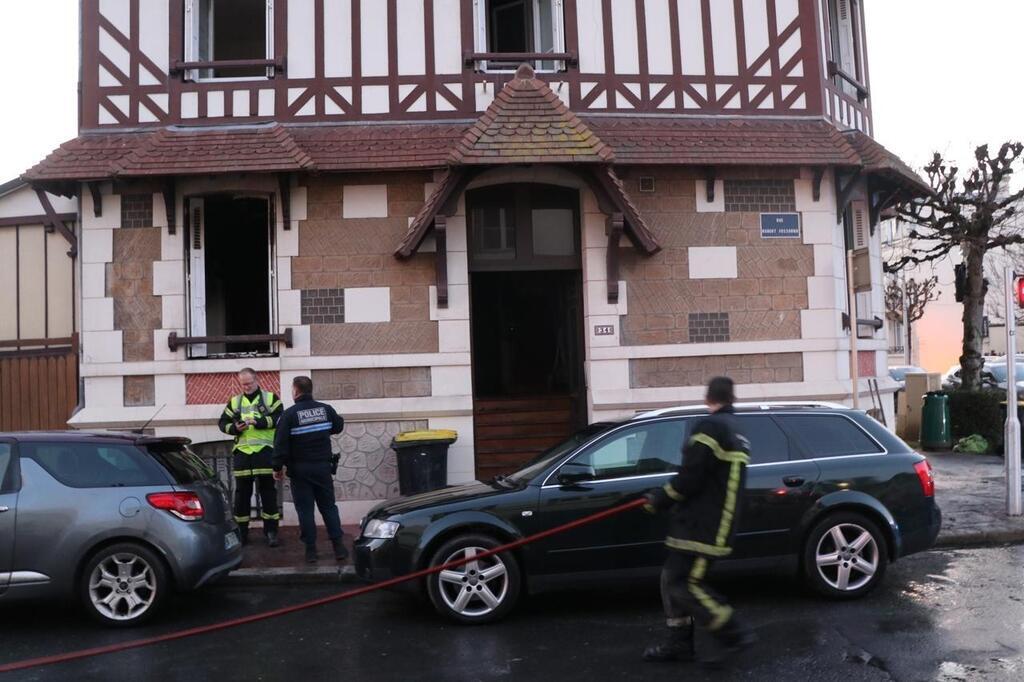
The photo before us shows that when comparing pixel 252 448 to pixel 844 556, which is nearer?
pixel 844 556

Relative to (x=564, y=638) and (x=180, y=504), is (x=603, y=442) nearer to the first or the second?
(x=564, y=638)

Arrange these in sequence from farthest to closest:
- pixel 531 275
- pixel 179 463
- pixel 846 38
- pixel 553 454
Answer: pixel 846 38 → pixel 531 275 → pixel 179 463 → pixel 553 454

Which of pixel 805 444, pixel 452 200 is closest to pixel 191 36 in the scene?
pixel 452 200

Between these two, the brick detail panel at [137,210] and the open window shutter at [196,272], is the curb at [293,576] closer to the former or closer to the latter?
the open window shutter at [196,272]

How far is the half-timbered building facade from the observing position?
449 inches

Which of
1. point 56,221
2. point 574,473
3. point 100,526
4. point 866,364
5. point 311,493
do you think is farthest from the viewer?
point 866,364

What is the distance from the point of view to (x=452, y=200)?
37.0 ft

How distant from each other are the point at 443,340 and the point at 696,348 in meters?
3.06

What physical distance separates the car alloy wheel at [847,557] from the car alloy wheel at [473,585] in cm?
238

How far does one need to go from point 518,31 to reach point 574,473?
777cm

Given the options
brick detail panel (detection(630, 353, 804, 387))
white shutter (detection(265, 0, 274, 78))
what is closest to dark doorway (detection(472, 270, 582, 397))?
brick detail panel (detection(630, 353, 804, 387))

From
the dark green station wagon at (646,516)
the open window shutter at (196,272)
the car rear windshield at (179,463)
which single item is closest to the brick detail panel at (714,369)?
the dark green station wagon at (646,516)

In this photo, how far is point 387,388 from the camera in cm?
1155

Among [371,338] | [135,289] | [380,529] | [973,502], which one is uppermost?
[135,289]
